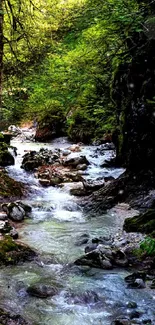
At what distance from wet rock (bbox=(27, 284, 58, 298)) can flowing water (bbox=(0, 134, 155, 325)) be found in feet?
0.23

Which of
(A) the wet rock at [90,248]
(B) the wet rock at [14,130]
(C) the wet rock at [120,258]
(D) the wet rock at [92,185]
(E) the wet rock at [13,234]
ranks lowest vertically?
(B) the wet rock at [14,130]

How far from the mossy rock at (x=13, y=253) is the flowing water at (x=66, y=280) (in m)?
0.17

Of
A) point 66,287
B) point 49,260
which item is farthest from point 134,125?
point 66,287

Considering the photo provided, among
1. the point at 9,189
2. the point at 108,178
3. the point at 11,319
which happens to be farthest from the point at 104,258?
the point at 108,178

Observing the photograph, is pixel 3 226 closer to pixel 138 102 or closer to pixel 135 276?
pixel 135 276

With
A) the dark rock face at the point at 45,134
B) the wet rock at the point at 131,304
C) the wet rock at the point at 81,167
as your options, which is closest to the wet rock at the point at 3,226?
the wet rock at the point at 131,304

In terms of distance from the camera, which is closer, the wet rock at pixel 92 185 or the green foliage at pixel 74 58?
the green foliage at pixel 74 58

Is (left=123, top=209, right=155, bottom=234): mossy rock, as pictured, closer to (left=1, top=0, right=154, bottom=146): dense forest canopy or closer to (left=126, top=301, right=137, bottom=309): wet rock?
(left=126, top=301, right=137, bottom=309): wet rock

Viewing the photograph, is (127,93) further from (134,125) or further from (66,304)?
(66,304)

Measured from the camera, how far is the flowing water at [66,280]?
175 inches

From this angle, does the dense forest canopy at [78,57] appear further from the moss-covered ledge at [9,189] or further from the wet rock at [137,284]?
the wet rock at [137,284]

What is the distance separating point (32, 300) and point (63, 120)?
1761 centimetres

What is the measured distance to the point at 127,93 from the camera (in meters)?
10.3

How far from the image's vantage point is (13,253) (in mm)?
6062
